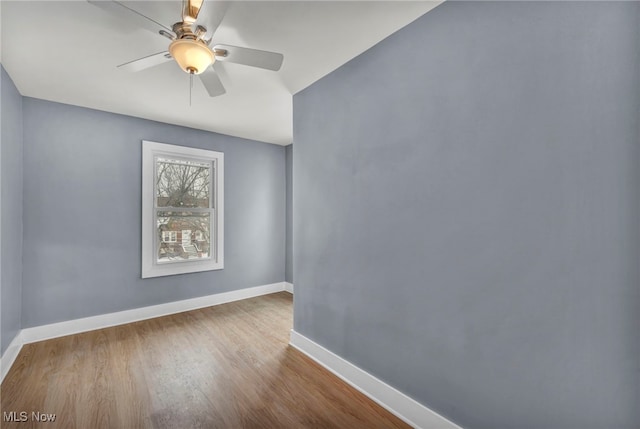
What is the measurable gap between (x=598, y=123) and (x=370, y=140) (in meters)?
1.19

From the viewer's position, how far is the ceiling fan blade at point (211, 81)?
1956 millimetres

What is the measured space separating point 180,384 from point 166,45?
2470 mm

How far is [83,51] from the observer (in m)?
2.08

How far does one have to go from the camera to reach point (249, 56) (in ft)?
5.78

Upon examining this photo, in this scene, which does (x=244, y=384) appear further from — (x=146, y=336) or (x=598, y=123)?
(x=598, y=123)

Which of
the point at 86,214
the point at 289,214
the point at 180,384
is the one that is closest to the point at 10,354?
the point at 86,214

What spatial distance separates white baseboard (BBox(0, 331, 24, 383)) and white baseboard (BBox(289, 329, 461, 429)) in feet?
7.68

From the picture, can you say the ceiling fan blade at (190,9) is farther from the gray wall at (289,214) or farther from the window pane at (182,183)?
the gray wall at (289,214)

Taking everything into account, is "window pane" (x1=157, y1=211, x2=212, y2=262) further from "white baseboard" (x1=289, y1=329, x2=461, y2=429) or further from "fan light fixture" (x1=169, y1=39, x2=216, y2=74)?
"fan light fixture" (x1=169, y1=39, x2=216, y2=74)

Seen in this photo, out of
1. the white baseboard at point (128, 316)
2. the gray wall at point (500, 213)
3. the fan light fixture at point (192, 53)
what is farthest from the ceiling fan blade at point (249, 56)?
Answer: the white baseboard at point (128, 316)

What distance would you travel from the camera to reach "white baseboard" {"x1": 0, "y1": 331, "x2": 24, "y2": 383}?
224 cm

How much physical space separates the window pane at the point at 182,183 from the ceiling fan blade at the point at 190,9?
2.43 meters

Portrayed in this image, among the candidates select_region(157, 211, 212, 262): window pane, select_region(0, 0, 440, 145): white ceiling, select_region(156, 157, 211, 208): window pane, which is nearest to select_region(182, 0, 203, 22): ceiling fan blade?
select_region(0, 0, 440, 145): white ceiling

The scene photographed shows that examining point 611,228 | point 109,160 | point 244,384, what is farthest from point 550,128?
point 109,160
